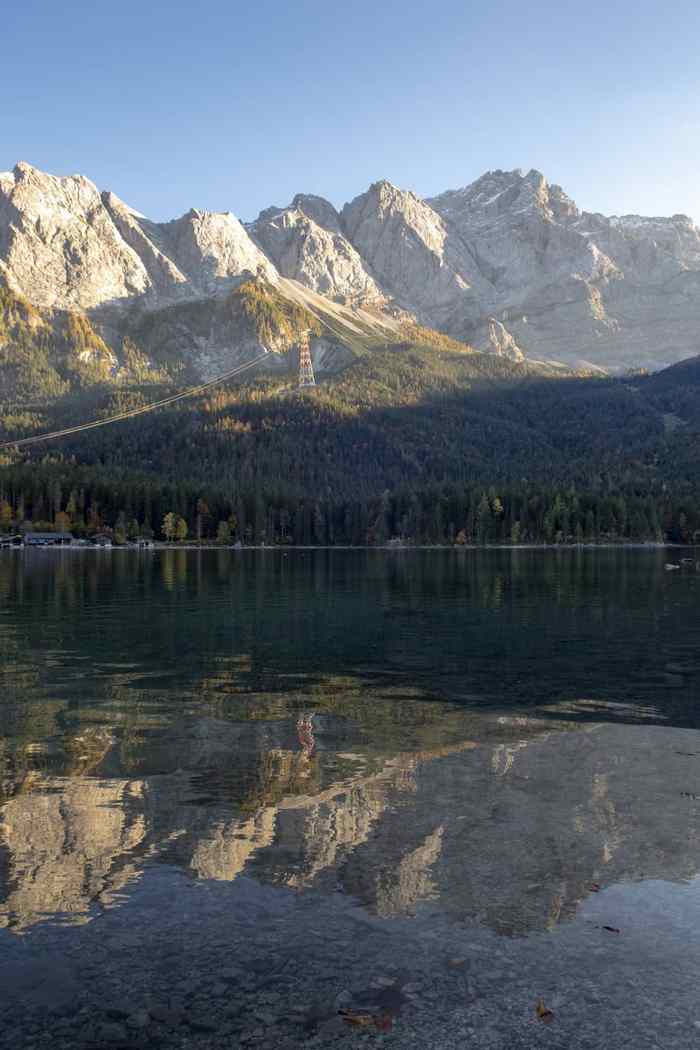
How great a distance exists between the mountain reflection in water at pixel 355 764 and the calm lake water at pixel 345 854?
9 cm

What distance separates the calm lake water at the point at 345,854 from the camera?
11.0 metres

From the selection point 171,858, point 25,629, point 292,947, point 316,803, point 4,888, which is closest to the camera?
point 292,947

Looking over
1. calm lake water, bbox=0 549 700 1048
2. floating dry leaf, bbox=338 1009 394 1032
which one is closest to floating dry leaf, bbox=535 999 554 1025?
calm lake water, bbox=0 549 700 1048

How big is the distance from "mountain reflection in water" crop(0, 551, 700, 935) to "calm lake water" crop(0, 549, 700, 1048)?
9 cm

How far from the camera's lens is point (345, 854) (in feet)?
51.9

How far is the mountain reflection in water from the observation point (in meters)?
15.0

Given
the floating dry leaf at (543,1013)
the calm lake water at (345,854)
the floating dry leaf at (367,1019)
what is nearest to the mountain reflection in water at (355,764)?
the calm lake water at (345,854)

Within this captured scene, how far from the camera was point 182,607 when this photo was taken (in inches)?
2793

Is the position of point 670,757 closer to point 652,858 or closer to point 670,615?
point 652,858

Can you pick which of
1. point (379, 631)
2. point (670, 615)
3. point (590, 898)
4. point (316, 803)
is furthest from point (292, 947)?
point (670, 615)

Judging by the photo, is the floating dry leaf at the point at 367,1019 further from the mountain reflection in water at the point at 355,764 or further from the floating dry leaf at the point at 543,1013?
the mountain reflection in water at the point at 355,764

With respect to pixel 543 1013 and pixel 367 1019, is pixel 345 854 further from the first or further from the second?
pixel 543 1013

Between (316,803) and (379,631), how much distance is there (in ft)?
120

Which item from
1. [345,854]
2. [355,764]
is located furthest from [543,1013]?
[355,764]
